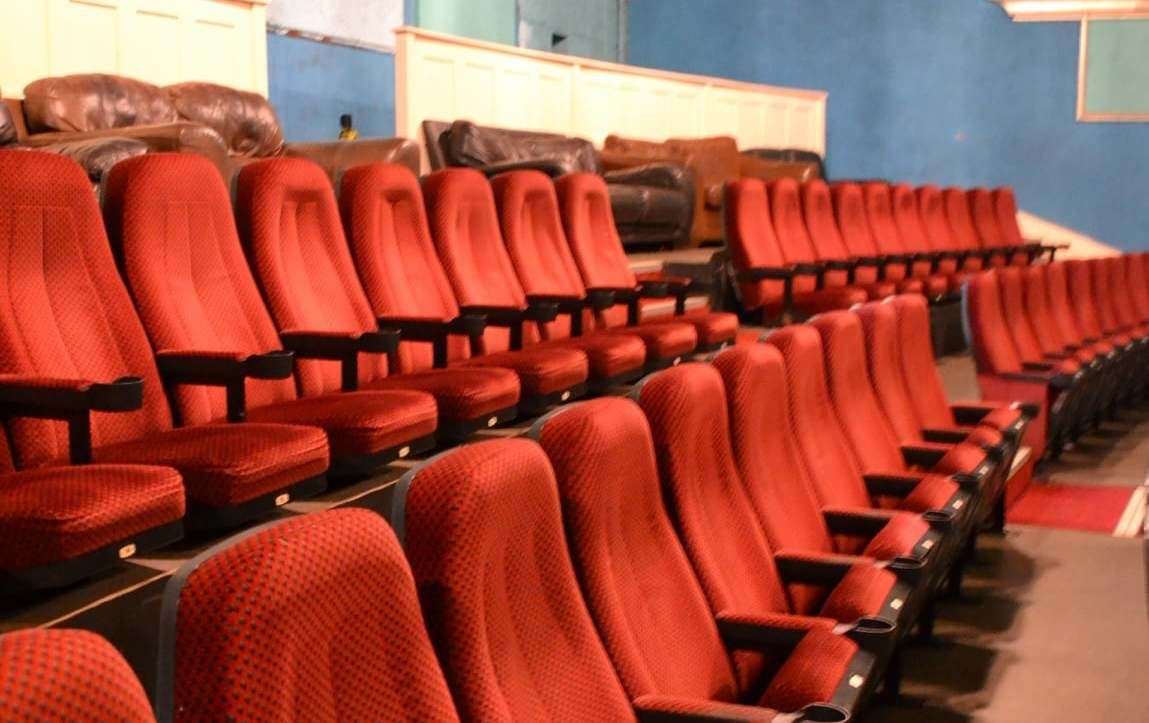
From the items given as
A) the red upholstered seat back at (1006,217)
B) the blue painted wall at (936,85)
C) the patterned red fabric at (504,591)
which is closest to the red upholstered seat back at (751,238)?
the red upholstered seat back at (1006,217)

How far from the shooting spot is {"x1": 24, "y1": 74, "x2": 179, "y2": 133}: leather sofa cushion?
0.96 m

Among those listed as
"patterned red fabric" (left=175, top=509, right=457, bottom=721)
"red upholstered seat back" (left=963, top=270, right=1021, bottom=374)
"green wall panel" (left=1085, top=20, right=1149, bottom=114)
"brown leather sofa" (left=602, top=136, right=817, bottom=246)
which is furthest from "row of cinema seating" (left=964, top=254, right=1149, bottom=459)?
"patterned red fabric" (left=175, top=509, right=457, bottom=721)

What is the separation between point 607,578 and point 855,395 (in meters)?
0.34

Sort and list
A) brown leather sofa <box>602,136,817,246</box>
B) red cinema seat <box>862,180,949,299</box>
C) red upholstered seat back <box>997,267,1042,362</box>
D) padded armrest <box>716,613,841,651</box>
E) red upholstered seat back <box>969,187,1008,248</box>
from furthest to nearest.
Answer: red upholstered seat back <box>969,187,1008,248</box>, brown leather sofa <box>602,136,817,246</box>, red cinema seat <box>862,180,949,299</box>, red upholstered seat back <box>997,267,1042,362</box>, padded armrest <box>716,613,841,651</box>

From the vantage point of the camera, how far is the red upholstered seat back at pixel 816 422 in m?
0.54

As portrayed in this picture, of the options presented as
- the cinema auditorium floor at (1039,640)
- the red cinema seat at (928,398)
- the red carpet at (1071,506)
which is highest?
the red cinema seat at (928,398)

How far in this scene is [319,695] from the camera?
0.21 metres

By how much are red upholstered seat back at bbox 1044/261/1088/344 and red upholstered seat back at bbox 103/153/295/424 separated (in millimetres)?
881

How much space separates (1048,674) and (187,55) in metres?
0.96

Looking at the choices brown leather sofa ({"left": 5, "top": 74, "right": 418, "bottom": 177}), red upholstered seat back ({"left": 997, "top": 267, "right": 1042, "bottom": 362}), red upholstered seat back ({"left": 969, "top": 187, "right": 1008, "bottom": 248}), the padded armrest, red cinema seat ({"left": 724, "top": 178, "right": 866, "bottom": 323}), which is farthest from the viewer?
red upholstered seat back ({"left": 969, "top": 187, "right": 1008, "bottom": 248})

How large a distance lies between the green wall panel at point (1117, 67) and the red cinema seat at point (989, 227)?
1.33 ft

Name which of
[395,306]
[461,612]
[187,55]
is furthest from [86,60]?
[461,612]

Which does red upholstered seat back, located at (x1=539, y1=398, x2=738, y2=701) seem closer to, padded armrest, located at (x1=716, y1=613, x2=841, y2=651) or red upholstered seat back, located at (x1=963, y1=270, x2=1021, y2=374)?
padded armrest, located at (x1=716, y1=613, x2=841, y2=651)

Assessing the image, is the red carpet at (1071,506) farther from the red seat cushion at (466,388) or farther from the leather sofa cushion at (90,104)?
the leather sofa cushion at (90,104)
